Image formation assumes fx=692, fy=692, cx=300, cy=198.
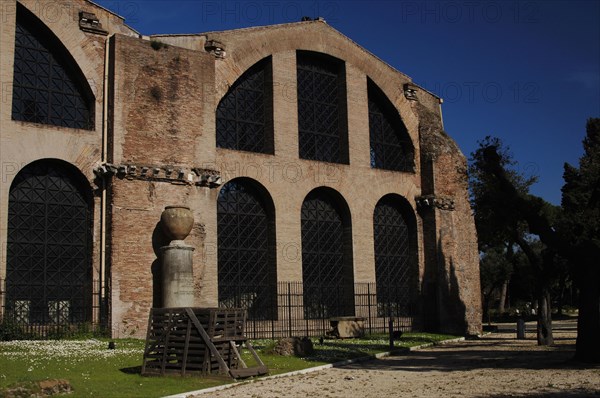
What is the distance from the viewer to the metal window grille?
1082 inches

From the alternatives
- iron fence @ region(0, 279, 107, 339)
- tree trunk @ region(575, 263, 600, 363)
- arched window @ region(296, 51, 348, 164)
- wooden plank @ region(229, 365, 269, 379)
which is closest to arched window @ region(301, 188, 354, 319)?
arched window @ region(296, 51, 348, 164)

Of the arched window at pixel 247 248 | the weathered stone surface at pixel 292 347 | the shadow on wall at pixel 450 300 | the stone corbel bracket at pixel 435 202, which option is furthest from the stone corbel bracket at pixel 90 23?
the shadow on wall at pixel 450 300

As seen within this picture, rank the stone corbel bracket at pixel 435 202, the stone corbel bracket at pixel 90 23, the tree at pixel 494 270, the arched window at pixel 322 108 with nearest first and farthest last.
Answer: the stone corbel bracket at pixel 90 23, the arched window at pixel 322 108, the stone corbel bracket at pixel 435 202, the tree at pixel 494 270

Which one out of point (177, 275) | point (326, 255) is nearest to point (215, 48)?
point (177, 275)

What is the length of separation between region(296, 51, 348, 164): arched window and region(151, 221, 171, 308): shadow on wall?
7.42 metres

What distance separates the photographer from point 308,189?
2559 cm

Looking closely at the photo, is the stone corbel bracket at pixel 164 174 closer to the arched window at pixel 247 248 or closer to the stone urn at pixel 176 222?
the stone urn at pixel 176 222

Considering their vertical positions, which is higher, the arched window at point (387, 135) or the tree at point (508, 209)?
the arched window at point (387, 135)

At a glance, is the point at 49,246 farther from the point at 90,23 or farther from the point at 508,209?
the point at 508,209

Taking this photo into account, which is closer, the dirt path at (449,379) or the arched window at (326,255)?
the dirt path at (449,379)

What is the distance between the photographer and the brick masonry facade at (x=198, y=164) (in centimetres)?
2034

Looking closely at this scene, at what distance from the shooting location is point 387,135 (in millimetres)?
29375

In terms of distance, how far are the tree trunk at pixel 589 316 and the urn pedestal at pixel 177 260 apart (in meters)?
10.6

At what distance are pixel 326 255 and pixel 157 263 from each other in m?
7.52
